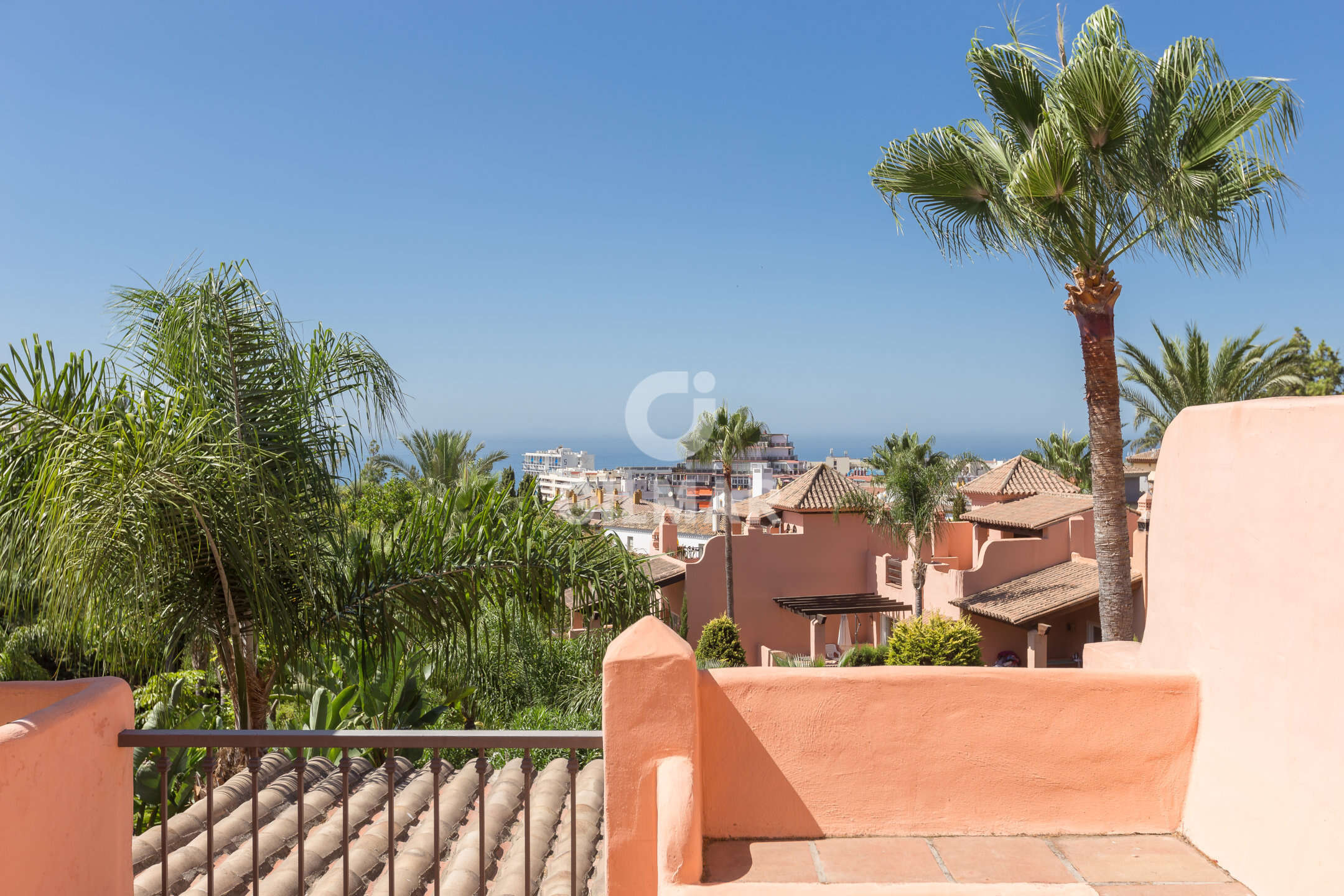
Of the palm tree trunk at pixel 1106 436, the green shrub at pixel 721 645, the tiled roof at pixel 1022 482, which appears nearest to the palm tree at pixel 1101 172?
the palm tree trunk at pixel 1106 436

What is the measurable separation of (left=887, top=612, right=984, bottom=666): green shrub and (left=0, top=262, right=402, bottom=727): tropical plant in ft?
53.7

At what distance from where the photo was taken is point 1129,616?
10234 millimetres

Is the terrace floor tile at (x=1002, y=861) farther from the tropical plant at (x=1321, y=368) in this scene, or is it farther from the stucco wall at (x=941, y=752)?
the tropical plant at (x=1321, y=368)

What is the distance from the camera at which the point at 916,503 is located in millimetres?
26562

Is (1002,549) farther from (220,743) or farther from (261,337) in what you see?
(220,743)

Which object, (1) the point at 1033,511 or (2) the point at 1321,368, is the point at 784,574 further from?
(2) the point at 1321,368

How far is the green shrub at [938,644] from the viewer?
20.5 metres

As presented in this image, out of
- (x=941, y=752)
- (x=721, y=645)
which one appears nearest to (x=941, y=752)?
(x=941, y=752)

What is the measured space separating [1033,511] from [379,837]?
25.4 m

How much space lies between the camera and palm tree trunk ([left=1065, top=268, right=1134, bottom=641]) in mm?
10070

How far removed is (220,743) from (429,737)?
0.86 metres

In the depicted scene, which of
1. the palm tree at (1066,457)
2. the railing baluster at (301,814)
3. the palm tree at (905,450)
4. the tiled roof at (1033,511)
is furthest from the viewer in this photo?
the palm tree at (1066,457)

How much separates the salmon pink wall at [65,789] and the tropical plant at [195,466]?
3.38 feet

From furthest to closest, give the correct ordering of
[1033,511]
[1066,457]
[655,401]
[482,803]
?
[655,401] → [1066,457] → [1033,511] → [482,803]
